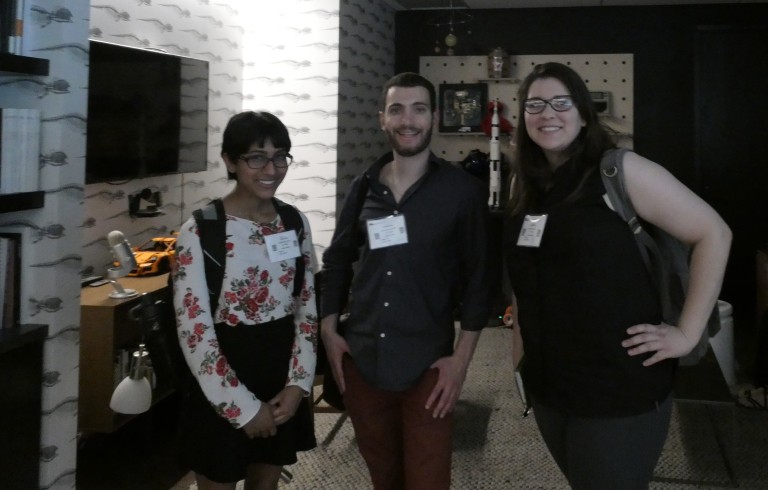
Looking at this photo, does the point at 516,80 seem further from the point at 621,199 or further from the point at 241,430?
the point at 241,430

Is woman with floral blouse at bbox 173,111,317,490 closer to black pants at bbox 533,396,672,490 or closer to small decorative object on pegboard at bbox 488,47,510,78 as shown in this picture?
black pants at bbox 533,396,672,490

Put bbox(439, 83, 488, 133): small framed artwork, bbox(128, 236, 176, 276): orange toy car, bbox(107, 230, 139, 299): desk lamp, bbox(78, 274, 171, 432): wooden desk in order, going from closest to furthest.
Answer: bbox(78, 274, 171, 432): wooden desk < bbox(107, 230, 139, 299): desk lamp < bbox(128, 236, 176, 276): orange toy car < bbox(439, 83, 488, 133): small framed artwork

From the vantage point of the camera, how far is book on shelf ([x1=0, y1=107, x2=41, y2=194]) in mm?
1560

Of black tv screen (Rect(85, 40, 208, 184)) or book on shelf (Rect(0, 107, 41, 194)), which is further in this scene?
black tv screen (Rect(85, 40, 208, 184))

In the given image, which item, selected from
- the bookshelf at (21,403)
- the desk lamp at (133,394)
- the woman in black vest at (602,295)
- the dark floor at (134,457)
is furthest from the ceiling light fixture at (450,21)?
the bookshelf at (21,403)

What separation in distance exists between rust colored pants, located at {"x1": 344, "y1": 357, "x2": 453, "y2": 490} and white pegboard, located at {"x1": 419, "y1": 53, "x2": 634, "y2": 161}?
13.0 feet

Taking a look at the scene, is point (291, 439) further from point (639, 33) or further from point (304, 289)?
point (639, 33)

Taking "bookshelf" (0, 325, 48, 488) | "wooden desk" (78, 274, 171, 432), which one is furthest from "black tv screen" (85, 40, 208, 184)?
"bookshelf" (0, 325, 48, 488)

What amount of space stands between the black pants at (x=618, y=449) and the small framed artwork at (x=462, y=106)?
4.45 metres

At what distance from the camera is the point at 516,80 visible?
555cm

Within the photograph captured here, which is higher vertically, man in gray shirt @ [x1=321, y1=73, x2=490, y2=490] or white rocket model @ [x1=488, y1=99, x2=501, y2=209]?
white rocket model @ [x1=488, y1=99, x2=501, y2=209]

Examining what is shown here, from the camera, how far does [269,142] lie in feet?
4.99

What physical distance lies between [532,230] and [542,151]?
8.3 inches

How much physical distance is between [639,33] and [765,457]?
3790 mm
